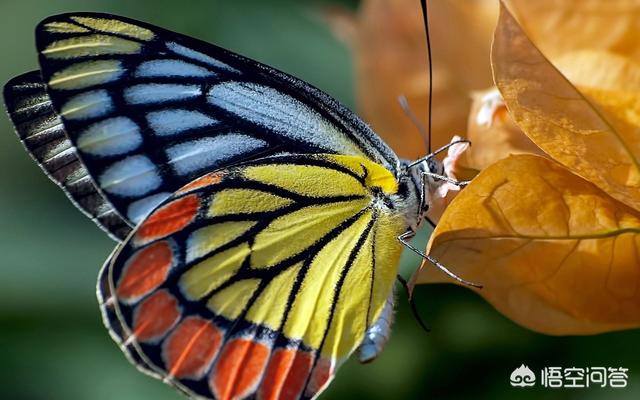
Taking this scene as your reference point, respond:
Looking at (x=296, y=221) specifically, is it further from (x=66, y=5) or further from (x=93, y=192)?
(x=66, y=5)

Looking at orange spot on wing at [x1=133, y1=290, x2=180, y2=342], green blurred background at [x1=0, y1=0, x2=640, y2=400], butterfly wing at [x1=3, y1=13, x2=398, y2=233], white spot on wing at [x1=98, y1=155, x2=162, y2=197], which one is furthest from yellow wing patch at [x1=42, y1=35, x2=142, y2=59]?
green blurred background at [x1=0, y1=0, x2=640, y2=400]

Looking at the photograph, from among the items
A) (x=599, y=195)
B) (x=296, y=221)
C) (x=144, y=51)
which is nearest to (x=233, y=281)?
(x=296, y=221)

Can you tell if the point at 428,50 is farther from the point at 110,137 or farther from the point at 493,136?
the point at 110,137

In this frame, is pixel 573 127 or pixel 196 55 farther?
pixel 196 55

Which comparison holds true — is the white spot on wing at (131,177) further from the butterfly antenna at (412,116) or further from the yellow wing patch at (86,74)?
the butterfly antenna at (412,116)

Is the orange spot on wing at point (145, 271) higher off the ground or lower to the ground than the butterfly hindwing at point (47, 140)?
lower

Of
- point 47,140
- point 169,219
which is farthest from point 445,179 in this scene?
point 47,140

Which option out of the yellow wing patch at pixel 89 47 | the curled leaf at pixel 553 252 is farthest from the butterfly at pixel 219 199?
the curled leaf at pixel 553 252
